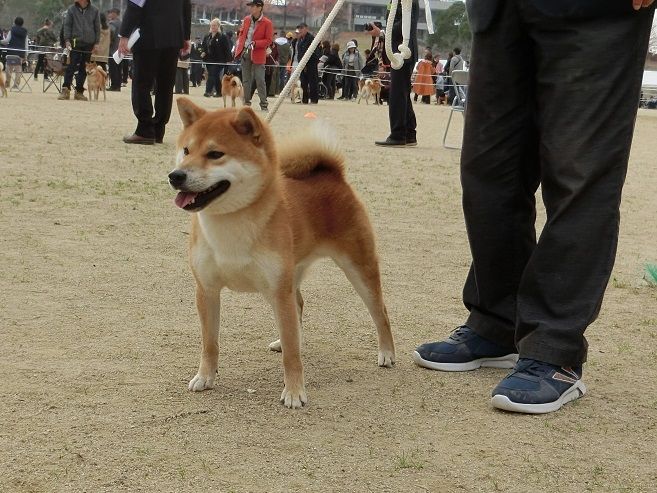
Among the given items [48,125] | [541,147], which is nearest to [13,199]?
[541,147]

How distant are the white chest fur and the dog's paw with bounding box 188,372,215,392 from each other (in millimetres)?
327

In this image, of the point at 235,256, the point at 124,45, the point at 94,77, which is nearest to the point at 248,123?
the point at 235,256

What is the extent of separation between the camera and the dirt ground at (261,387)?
2.19 metres

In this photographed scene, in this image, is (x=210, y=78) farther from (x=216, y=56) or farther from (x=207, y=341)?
(x=207, y=341)

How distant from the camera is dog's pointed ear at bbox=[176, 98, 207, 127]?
2732mm

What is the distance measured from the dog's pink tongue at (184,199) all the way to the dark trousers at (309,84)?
65.0ft

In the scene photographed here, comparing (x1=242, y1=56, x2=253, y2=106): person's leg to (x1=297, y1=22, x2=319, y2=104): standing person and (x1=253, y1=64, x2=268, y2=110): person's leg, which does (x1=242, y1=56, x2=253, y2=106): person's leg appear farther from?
(x1=297, y1=22, x2=319, y2=104): standing person

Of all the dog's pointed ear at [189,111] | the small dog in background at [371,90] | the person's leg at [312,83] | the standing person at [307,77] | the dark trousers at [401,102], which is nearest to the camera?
the dog's pointed ear at [189,111]

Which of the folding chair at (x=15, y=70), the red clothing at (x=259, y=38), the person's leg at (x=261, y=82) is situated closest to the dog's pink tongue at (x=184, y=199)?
the red clothing at (x=259, y=38)

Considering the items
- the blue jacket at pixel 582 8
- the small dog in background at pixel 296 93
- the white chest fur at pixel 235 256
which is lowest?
the small dog in background at pixel 296 93

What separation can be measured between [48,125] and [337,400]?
9.09 metres

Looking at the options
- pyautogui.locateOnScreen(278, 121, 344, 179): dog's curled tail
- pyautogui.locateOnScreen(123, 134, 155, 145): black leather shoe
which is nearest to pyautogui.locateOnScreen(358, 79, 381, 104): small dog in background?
pyautogui.locateOnScreen(123, 134, 155, 145): black leather shoe

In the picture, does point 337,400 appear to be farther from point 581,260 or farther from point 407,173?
point 407,173

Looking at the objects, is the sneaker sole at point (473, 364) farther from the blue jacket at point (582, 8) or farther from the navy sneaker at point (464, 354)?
the blue jacket at point (582, 8)
